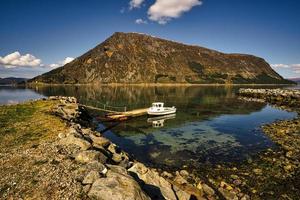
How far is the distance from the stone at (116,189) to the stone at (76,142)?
7.68m

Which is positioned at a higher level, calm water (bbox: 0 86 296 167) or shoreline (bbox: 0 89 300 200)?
shoreline (bbox: 0 89 300 200)

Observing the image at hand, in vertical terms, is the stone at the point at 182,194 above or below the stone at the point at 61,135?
below

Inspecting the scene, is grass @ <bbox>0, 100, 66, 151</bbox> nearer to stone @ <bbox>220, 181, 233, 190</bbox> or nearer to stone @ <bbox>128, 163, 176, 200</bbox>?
stone @ <bbox>128, 163, 176, 200</bbox>

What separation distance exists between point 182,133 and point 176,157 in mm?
13732

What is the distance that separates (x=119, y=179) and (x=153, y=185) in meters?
4.52

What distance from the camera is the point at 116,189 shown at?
12.2 metres

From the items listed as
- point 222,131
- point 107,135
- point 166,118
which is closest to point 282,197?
point 222,131

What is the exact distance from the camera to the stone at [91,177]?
13.5 metres

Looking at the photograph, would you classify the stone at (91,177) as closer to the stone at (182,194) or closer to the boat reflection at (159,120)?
the stone at (182,194)

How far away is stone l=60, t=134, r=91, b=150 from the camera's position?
20281 millimetres

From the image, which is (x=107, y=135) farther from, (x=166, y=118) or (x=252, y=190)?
(x=252, y=190)

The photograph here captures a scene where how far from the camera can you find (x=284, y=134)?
39.7 m

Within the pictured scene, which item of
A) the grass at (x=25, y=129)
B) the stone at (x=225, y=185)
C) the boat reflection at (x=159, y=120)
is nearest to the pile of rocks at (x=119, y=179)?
the stone at (x=225, y=185)

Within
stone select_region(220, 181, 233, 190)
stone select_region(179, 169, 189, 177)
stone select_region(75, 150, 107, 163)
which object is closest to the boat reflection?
stone select_region(179, 169, 189, 177)
